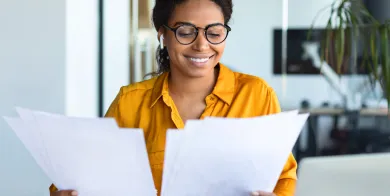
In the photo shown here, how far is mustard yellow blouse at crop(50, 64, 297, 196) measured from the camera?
54.4 inches

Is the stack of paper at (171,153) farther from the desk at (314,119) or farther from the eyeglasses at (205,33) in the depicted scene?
the desk at (314,119)

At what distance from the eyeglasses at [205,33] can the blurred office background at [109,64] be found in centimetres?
29

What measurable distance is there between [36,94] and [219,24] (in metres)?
1.48

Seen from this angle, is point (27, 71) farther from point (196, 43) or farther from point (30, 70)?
point (196, 43)

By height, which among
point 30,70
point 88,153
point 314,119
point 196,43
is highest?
point 196,43

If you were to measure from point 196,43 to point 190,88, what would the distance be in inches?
6.8

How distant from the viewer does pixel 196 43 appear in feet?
4.40

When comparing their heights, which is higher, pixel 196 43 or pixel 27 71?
pixel 196 43

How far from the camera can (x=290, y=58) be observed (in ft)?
20.4

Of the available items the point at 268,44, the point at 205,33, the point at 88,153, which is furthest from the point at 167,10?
the point at 268,44

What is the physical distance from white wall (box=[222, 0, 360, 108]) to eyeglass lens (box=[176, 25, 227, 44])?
4748 mm

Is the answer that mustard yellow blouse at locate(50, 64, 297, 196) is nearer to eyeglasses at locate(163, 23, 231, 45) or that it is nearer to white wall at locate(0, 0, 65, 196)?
eyeglasses at locate(163, 23, 231, 45)

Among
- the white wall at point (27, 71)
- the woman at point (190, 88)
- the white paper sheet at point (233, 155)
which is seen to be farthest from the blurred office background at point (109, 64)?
the white paper sheet at point (233, 155)

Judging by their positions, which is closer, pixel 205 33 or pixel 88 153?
pixel 88 153
